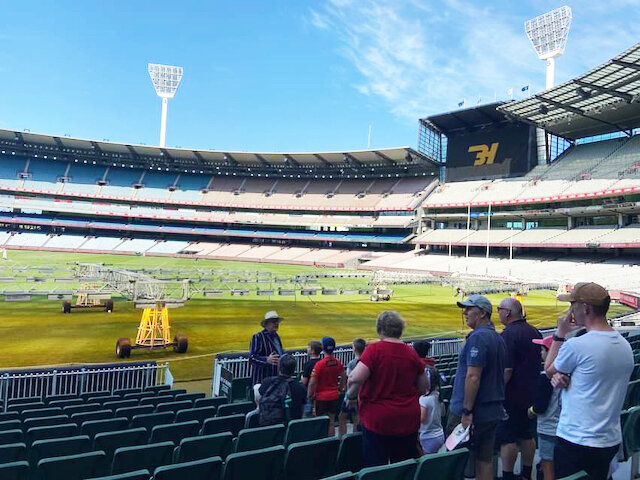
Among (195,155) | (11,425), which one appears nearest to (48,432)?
(11,425)

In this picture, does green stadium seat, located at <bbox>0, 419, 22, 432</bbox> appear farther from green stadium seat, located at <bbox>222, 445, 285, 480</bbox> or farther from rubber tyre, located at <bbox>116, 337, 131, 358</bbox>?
rubber tyre, located at <bbox>116, 337, 131, 358</bbox>

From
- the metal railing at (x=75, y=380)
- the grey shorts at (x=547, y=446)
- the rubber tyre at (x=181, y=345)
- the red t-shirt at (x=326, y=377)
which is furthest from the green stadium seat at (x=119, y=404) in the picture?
the rubber tyre at (x=181, y=345)

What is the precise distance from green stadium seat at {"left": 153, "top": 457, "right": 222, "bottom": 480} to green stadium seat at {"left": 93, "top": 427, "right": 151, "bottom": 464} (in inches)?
72.2

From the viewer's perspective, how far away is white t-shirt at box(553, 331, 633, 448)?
134 inches

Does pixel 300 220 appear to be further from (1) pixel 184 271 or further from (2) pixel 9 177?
(2) pixel 9 177

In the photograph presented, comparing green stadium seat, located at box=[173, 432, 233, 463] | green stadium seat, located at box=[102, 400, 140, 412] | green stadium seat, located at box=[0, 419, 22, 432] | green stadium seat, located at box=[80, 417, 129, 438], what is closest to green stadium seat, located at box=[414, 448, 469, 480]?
green stadium seat, located at box=[173, 432, 233, 463]

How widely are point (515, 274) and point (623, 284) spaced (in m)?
13.2

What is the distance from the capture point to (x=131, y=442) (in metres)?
5.16

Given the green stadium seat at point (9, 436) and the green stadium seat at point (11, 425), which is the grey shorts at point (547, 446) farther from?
the green stadium seat at point (11, 425)

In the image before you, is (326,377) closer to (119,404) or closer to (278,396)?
(278,396)

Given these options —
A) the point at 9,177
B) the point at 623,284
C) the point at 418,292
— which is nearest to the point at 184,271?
the point at 418,292

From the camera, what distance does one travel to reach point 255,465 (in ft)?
12.7

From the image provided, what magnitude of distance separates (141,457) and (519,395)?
3.98 meters

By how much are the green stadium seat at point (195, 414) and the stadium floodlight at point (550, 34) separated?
2689 inches
